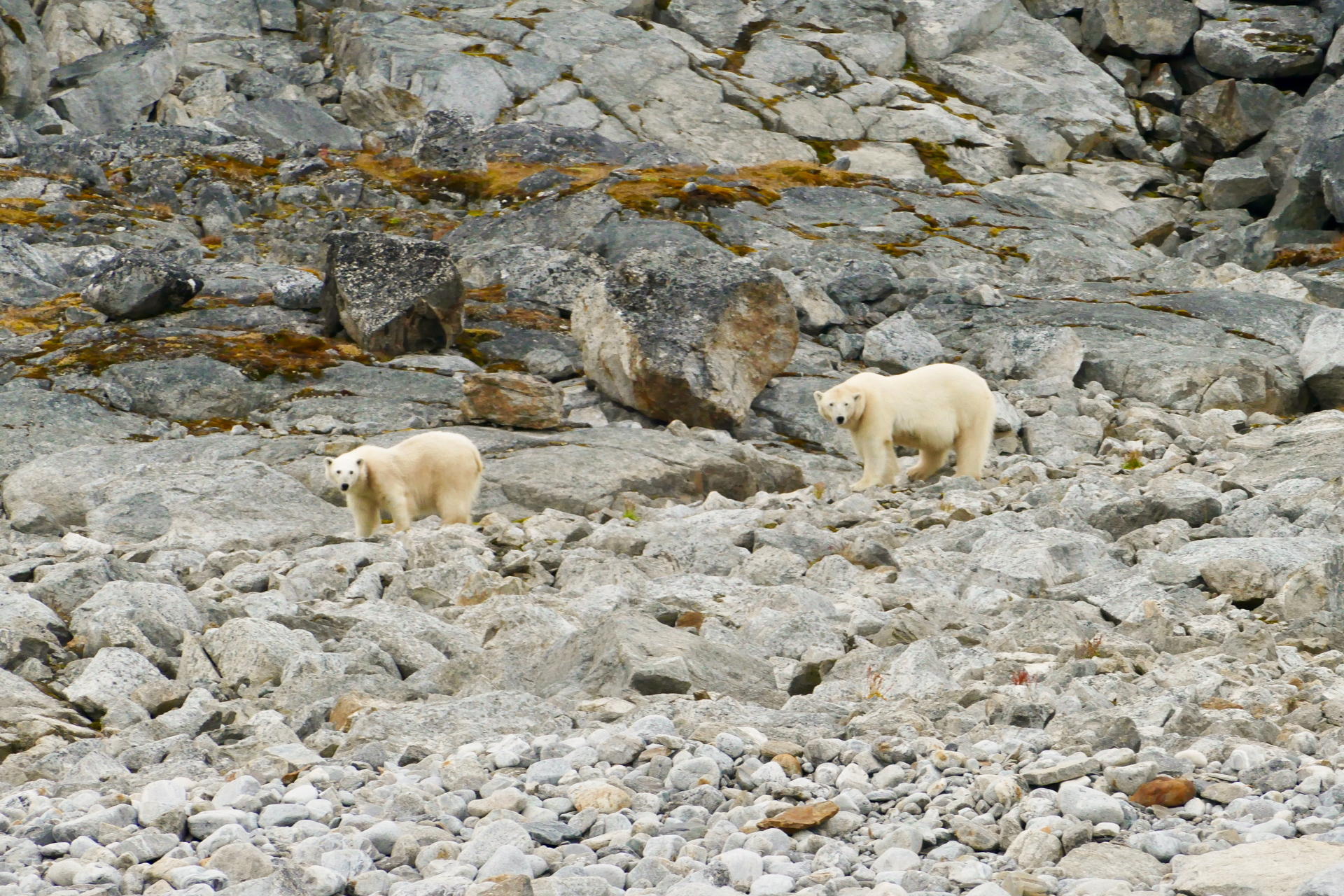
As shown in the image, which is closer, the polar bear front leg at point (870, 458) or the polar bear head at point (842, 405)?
the polar bear head at point (842, 405)

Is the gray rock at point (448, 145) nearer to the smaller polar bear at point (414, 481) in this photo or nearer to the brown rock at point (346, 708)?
the smaller polar bear at point (414, 481)

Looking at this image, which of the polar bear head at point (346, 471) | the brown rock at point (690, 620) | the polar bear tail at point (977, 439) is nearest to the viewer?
the brown rock at point (690, 620)

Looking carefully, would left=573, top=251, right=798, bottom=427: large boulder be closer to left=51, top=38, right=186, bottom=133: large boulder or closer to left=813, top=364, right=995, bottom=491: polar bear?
left=813, top=364, right=995, bottom=491: polar bear

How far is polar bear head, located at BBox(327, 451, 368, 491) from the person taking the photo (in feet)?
43.3

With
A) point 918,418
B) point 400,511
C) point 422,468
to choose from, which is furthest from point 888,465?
point 400,511

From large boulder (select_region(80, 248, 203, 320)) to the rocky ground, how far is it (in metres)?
0.15

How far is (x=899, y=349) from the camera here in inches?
933

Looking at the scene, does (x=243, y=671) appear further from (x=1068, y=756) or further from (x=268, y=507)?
(x=268, y=507)

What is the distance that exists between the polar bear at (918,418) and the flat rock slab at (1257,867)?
41.6 feet

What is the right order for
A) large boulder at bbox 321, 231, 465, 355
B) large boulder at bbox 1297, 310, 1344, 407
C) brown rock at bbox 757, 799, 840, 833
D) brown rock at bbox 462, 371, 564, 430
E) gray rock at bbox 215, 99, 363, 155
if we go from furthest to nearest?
gray rock at bbox 215, 99, 363, 155 < large boulder at bbox 321, 231, 465, 355 < large boulder at bbox 1297, 310, 1344, 407 < brown rock at bbox 462, 371, 564, 430 < brown rock at bbox 757, 799, 840, 833

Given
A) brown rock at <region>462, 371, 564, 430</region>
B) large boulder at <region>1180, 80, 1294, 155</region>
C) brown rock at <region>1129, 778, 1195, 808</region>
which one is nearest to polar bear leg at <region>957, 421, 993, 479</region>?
brown rock at <region>462, 371, 564, 430</region>

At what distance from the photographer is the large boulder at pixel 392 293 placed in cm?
2241

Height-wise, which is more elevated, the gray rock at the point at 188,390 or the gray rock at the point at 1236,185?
the gray rock at the point at 188,390

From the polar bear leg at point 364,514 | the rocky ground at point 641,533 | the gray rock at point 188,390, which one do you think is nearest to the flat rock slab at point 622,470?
the rocky ground at point 641,533
